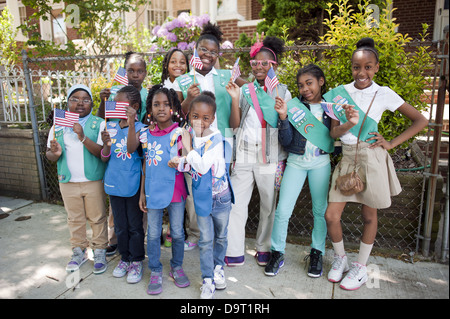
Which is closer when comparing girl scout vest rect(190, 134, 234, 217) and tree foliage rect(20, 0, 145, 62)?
girl scout vest rect(190, 134, 234, 217)

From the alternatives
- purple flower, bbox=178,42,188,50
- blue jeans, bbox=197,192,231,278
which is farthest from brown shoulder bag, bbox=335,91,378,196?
purple flower, bbox=178,42,188,50

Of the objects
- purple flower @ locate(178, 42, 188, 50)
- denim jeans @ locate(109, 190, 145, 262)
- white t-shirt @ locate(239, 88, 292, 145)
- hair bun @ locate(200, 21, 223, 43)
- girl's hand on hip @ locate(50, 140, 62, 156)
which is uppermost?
purple flower @ locate(178, 42, 188, 50)

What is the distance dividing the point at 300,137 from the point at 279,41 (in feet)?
2.71

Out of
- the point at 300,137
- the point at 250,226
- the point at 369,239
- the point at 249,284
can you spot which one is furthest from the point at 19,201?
the point at 369,239

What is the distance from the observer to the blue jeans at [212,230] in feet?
8.66

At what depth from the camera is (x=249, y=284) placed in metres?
2.87

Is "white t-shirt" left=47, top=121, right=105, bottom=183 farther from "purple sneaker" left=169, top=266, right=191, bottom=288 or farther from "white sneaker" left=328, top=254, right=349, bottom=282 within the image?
"white sneaker" left=328, top=254, right=349, bottom=282

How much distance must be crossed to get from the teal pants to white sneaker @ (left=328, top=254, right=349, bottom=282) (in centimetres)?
17

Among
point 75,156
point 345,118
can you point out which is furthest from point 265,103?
point 75,156

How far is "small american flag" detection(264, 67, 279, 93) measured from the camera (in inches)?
106

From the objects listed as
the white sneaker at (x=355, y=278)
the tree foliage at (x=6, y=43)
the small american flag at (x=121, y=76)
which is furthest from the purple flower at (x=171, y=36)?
the tree foliage at (x=6, y=43)

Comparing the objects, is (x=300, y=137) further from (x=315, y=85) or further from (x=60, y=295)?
(x=60, y=295)

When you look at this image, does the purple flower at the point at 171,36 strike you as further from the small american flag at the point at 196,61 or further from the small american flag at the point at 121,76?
the small american flag at the point at 196,61

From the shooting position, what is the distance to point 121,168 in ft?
9.30
